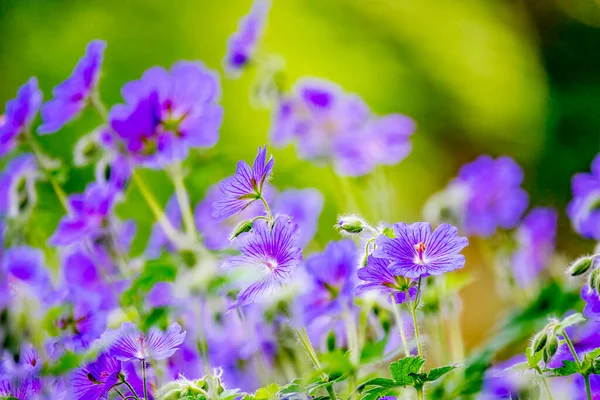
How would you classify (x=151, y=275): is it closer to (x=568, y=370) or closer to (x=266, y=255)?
(x=266, y=255)

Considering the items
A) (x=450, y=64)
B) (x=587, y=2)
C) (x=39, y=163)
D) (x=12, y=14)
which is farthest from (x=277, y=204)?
(x=587, y=2)

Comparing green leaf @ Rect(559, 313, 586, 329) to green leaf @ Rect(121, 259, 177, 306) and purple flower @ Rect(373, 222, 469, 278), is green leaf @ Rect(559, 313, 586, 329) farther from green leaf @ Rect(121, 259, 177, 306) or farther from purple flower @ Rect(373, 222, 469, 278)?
green leaf @ Rect(121, 259, 177, 306)

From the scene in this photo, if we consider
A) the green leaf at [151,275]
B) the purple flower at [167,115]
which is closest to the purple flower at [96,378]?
the green leaf at [151,275]

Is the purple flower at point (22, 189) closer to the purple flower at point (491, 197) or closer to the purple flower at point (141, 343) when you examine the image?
the purple flower at point (141, 343)

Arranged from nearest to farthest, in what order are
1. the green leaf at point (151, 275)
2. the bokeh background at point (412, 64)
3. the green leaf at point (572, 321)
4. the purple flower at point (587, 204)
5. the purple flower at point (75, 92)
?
the green leaf at point (572, 321)
the green leaf at point (151, 275)
the purple flower at point (587, 204)
the purple flower at point (75, 92)
the bokeh background at point (412, 64)

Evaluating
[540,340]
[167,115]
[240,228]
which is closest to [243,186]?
[240,228]

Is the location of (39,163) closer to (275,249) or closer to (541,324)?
(275,249)
